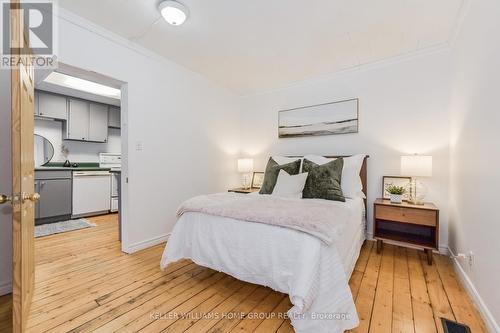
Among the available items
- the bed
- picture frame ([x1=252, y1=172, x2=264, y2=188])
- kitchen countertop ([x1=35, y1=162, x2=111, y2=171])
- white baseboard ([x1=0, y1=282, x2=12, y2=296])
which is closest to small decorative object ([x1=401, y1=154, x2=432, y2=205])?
the bed

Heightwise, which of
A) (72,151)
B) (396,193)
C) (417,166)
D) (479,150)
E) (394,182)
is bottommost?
(396,193)

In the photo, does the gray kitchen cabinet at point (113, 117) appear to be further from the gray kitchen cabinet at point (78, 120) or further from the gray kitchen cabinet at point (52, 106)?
the gray kitchen cabinet at point (52, 106)

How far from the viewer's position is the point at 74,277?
204 cm

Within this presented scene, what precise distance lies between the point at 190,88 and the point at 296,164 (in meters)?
1.94

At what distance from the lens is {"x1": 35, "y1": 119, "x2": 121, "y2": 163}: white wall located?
421 centimetres

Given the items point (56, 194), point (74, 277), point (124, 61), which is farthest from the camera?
point (56, 194)

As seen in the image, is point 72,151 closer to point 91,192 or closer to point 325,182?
point 91,192

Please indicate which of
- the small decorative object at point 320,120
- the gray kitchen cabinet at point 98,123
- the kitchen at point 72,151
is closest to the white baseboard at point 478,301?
the small decorative object at point 320,120

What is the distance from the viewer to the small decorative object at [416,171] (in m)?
2.45

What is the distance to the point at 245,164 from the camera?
3.97 m

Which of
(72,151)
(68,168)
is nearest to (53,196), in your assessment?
(68,168)

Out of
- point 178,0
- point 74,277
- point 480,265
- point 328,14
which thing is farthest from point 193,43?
point 480,265

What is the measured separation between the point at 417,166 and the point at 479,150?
2.85ft

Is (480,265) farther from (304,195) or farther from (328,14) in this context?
(328,14)
